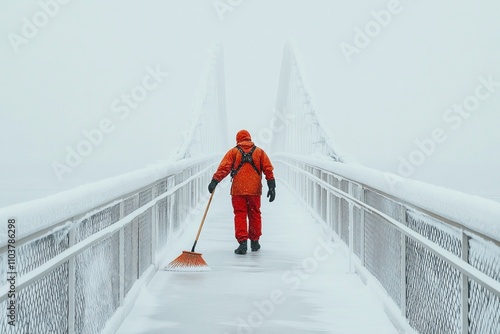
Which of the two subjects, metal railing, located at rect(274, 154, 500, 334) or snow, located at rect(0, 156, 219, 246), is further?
metal railing, located at rect(274, 154, 500, 334)

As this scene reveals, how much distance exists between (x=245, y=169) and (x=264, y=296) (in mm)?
2549

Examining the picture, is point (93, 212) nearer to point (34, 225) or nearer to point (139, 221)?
point (34, 225)

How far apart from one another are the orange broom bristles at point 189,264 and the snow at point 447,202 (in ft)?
6.91

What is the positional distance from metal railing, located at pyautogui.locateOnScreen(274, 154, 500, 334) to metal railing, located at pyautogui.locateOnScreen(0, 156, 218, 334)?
152cm

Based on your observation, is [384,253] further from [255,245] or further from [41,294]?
[255,245]

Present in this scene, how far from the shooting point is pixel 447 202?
334 cm

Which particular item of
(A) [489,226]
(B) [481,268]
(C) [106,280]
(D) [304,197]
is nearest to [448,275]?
(B) [481,268]

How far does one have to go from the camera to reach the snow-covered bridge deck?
505 cm

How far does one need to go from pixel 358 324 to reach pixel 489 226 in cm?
248

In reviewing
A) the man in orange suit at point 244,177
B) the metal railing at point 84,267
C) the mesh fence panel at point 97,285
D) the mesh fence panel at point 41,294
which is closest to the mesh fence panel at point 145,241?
the metal railing at point 84,267

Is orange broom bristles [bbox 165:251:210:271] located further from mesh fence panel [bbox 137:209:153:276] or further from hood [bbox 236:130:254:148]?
hood [bbox 236:130:254:148]

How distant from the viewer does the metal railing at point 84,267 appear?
2871 millimetres

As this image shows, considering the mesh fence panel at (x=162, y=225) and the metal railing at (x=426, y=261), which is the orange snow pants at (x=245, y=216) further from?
the metal railing at (x=426, y=261)

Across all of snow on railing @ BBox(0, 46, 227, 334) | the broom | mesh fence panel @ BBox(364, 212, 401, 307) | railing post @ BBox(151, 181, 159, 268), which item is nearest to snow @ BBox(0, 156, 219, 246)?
snow on railing @ BBox(0, 46, 227, 334)
